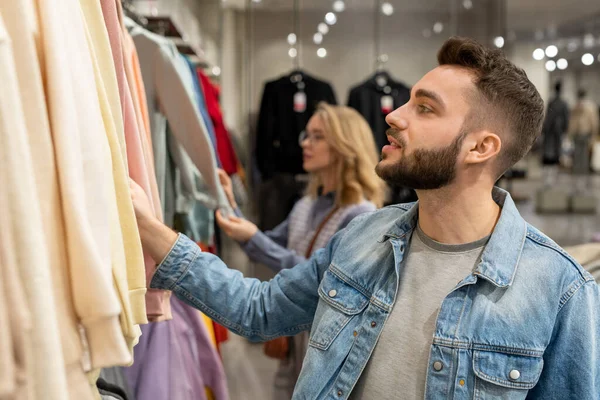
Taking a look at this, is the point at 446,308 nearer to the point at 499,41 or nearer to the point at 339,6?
the point at 339,6

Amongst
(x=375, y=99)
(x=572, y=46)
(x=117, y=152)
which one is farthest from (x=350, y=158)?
(x=572, y=46)

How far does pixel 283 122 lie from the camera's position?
15.8ft

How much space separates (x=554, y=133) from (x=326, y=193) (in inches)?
126

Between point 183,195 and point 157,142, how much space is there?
0.76ft

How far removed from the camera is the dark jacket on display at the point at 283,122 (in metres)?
4.76

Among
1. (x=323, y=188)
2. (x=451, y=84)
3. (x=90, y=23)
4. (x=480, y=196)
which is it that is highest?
(x=90, y=23)

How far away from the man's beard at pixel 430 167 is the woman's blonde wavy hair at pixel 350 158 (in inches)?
50.4

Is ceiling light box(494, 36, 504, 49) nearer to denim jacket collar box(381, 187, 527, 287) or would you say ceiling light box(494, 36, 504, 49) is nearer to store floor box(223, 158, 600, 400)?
store floor box(223, 158, 600, 400)

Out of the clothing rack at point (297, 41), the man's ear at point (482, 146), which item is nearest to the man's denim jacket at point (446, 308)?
the man's ear at point (482, 146)

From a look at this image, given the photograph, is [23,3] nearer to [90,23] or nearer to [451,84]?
[90,23]

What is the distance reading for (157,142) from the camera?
190 centimetres

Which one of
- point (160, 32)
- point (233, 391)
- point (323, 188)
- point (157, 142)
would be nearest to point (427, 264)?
point (157, 142)

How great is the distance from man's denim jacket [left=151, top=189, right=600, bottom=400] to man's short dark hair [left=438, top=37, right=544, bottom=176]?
0.14m

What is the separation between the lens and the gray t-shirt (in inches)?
48.7
